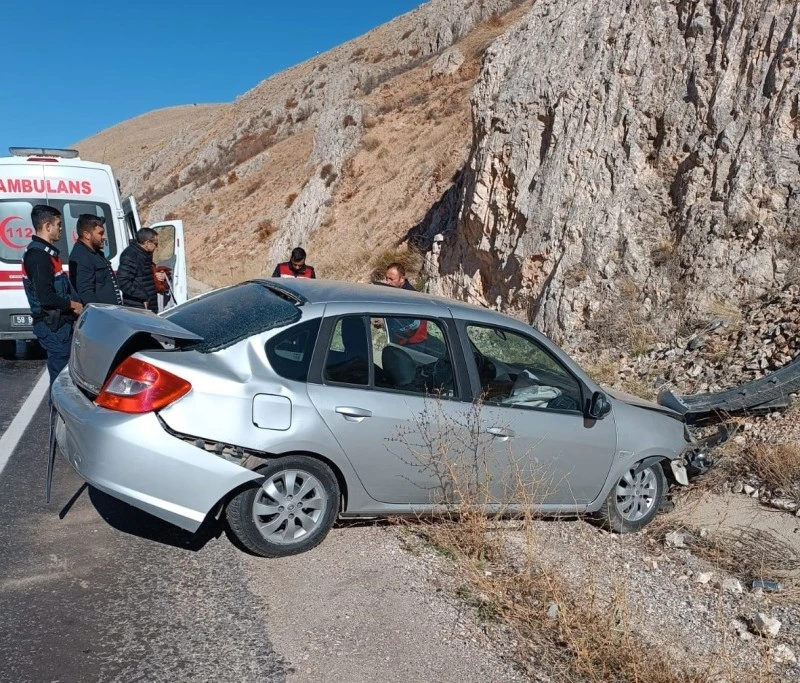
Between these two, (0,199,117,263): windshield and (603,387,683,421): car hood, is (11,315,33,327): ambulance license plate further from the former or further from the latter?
(603,387,683,421): car hood

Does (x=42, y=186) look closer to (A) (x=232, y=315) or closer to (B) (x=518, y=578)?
(A) (x=232, y=315)

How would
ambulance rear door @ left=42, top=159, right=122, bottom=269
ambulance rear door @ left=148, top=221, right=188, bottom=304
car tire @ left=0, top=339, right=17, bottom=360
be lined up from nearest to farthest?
ambulance rear door @ left=42, top=159, right=122, bottom=269 → car tire @ left=0, top=339, right=17, bottom=360 → ambulance rear door @ left=148, top=221, right=188, bottom=304

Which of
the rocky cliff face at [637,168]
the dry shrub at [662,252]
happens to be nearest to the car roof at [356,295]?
the rocky cliff face at [637,168]

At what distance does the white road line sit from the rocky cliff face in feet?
20.2

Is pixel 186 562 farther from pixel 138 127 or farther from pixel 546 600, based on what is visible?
pixel 138 127

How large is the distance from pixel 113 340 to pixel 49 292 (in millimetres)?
2358

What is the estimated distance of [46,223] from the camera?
650 centimetres

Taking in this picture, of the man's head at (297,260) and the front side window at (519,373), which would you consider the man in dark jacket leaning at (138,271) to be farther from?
the front side window at (519,373)

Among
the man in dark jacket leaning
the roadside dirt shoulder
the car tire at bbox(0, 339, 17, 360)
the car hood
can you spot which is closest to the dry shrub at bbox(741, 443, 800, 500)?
the car hood

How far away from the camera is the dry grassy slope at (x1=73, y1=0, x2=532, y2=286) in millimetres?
19984

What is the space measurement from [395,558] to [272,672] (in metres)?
1.34

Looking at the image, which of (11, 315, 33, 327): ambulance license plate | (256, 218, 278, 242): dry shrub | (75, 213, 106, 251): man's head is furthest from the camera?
(256, 218, 278, 242): dry shrub

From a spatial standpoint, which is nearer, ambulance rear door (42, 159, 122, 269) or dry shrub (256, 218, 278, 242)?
ambulance rear door (42, 159, 122, 269)

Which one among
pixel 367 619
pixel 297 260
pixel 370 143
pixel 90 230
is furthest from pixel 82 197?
pixel 370 143
